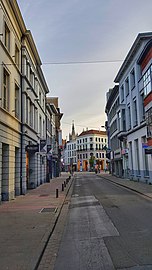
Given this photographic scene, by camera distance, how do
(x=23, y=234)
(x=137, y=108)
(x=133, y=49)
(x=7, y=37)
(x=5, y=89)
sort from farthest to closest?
(x=137, y=108) → (x=133, y=49) → (x=7, y=37) → (x=5, y=89) → (x=23, y=234)

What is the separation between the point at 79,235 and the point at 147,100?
62.3ft

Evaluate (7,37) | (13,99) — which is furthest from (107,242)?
(7,37)

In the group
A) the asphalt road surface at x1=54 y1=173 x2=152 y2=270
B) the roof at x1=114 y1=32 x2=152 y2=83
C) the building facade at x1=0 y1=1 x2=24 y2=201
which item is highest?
the roof at x1=114 y1=32 x2=152 y2=83

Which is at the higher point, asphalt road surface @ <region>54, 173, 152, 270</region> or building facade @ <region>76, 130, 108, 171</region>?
building facade @ <region>76, 130, 108, 171</region>

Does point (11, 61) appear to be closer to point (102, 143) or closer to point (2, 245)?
point (2, 245)

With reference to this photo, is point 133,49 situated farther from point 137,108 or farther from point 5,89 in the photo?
point 5,89

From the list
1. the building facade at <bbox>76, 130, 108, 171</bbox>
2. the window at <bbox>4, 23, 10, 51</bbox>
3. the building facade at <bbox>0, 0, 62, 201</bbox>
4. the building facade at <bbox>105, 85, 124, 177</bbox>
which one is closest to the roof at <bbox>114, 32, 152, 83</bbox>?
the building facade at <bbox>105, 85, 124, 177</bbox>

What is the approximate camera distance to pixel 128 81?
114ft

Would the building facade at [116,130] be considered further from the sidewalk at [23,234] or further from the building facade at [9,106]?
the sidewalk at [23,234]

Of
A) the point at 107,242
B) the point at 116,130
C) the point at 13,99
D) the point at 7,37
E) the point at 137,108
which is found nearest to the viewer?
the point at 107,242

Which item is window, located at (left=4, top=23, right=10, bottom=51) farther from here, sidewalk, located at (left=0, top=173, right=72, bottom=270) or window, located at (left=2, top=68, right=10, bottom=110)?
sidewalk, located at (left=0, top=173, right=72, bottom=270)

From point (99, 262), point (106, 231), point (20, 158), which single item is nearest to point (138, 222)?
point (106, 231)

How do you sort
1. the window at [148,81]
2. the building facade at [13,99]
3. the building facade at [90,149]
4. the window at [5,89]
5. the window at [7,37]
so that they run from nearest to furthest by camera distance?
the building facade at [13,99] < the window at [5,89] < the window at [7,37] < the window at [148,81] < the building facade at [90,149]

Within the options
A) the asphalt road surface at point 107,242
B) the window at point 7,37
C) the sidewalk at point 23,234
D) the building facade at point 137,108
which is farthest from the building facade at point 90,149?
the asphalt road surface at point 107,242
